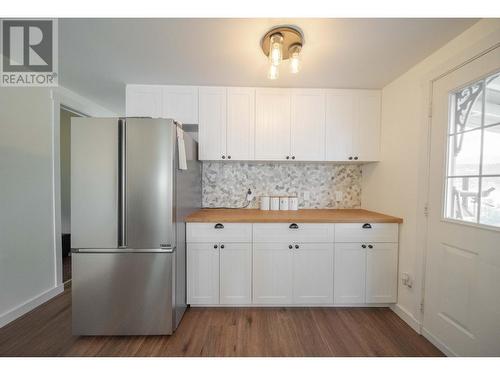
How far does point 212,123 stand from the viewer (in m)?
2.09

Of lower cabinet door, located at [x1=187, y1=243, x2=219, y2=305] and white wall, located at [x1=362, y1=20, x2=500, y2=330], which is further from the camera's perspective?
lower cabinet door, located at [x1=187, y1=243, x2=219, y2=305]

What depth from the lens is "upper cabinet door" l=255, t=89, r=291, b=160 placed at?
6.93ft

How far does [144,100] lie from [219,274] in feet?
6.45

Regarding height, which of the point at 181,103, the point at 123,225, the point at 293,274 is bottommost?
the point at 293,274

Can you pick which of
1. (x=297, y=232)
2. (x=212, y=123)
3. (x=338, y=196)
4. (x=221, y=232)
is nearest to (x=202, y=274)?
(x=221, y=232)

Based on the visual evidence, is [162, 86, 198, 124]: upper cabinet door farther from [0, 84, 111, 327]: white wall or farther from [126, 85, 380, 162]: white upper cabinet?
[0, 84, 111, 327]: white wall

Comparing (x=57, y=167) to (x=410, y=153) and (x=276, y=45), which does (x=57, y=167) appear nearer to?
(x=276, y=45)

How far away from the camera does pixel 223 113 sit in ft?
6.88

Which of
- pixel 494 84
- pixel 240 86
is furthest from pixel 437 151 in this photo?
pixel 240 86

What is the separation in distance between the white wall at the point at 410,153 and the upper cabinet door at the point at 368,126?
7 centimetres

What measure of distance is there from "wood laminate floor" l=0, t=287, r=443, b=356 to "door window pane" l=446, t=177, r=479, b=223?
3.37ft

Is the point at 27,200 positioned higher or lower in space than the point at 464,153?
lower

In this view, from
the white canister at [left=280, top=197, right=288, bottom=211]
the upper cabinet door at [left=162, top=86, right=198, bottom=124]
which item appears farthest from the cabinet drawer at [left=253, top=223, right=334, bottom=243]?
the upper cabinet door at [left=162, top=86, right=198, bottom=124]

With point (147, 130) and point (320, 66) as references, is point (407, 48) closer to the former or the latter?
point (320, 66)
